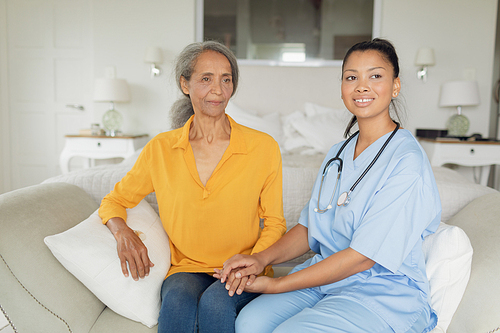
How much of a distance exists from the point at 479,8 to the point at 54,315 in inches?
177

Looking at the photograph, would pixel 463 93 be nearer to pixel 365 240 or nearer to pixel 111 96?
pixel 365 240

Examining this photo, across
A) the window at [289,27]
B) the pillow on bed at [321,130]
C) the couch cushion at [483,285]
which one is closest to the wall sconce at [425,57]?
the window at [289,27]

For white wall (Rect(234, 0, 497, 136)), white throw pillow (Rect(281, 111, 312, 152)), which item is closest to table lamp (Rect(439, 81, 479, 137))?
white wall (Rect(234, 0, 497, 136))

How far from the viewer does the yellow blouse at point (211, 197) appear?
1.22 meters

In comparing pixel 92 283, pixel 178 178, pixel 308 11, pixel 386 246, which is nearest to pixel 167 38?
pixel 308 11

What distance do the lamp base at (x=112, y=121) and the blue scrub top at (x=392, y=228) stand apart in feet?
10.7

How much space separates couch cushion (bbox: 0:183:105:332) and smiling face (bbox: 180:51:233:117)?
63cm

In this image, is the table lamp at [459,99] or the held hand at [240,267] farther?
the table lamp at [459,99]

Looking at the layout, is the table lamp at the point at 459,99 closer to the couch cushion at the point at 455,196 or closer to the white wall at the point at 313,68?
the white wall at the point at 313,68

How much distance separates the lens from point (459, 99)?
11.7 ft

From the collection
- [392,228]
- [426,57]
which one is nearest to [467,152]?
[426,57]

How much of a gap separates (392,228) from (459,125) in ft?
10.6

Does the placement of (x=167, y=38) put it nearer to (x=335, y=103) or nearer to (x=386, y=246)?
(x=335, y=103)

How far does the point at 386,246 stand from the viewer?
95 cm
